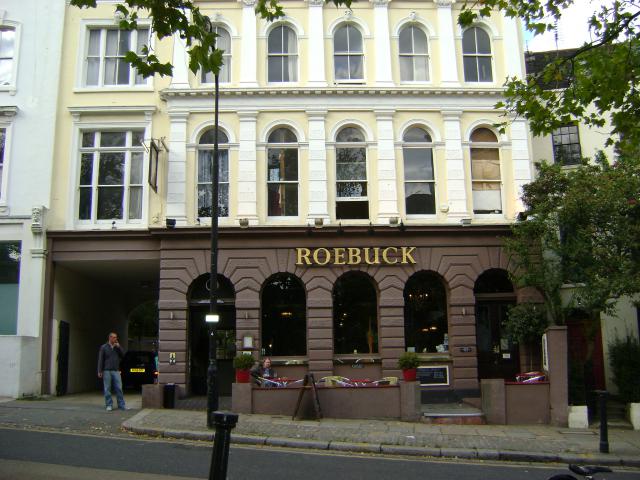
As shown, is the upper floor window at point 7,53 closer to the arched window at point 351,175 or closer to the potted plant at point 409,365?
the arched window at point 351,175

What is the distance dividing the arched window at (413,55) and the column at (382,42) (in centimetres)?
56

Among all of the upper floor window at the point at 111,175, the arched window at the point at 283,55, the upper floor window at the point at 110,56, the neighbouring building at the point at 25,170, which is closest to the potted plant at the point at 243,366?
the upper floor window at the point at 111,175

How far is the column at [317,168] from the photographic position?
19.1 meters

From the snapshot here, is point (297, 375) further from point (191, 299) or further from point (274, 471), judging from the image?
point (274, 471)

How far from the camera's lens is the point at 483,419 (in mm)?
15242

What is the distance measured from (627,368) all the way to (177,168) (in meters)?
13.3

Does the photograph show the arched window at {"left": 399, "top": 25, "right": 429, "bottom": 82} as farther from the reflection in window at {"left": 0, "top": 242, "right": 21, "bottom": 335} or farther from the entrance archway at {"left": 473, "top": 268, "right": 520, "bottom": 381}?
the reflection in window at {"left": 0, "top": 242, "right": 21, "bottom": 335}

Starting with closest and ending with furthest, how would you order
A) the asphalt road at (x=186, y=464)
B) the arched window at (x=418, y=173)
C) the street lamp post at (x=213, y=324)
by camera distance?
the asphalt road at (x=186, y=464)
the street lamp post at (x=213, y=324)
the arched window at (x=418, y=173)

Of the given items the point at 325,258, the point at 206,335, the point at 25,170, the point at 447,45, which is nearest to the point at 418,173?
the point at 325,258

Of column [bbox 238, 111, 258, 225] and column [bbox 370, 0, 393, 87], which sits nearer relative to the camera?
column [bbox 238, 111, 258, 225]

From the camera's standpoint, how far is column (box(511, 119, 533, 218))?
19.3 meters

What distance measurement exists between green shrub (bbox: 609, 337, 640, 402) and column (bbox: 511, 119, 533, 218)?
4.80 m

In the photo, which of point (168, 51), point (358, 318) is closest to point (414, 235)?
point (358, 318)

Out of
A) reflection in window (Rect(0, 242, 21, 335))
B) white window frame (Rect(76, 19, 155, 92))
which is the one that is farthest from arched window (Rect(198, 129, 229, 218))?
reflection in window (Rect(0, 242, 21, 335))
